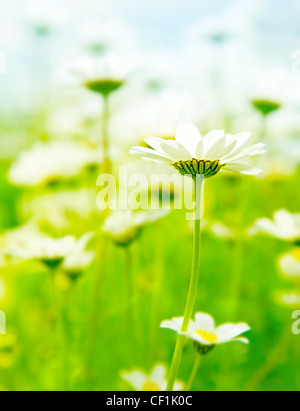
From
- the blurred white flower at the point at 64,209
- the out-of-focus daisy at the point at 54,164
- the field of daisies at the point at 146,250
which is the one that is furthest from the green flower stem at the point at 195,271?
the blurred white flower at the point at 64,209

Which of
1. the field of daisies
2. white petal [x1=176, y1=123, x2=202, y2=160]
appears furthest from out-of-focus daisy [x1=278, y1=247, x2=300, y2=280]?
white petal [x1=176, y1=123, x2=202, y2=160]

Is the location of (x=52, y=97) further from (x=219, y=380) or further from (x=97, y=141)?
(x=219, y=380)

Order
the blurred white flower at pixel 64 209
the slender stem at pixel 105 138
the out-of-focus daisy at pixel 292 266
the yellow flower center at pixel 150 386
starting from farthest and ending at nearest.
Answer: the blurred white flower at pixel 64 209 → the out-of-focus daisy at pixel 292 266 → the slender stem at pixel 105 138 → the yellow flower center at pixel 150 386

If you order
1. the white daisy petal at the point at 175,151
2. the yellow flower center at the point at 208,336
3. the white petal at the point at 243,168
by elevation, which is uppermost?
the white daisy petal at the point at 175,151

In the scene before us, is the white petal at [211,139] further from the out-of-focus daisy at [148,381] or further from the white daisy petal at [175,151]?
the out-of-focus daisy at [148,381]

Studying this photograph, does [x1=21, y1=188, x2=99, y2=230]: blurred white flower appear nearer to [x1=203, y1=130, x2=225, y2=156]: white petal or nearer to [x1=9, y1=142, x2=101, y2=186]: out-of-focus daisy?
[x1=9, y1=142, x2=101, y2=186]: out-of-focus daisy
